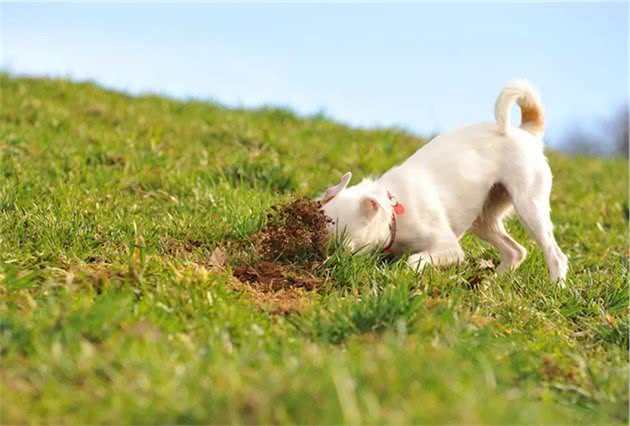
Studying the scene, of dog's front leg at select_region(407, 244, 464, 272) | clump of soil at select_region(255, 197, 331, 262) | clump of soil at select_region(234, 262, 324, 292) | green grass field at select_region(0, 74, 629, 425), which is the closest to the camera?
green grass field at select_region(0, 74, 629, 425)

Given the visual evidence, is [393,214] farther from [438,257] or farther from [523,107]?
[523,107]

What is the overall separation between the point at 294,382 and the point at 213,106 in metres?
8.86

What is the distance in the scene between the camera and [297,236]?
4.57 meters

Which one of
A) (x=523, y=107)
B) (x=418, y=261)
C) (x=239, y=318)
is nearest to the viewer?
(x=239, y=318)

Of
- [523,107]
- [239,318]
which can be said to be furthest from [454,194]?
[239,318]

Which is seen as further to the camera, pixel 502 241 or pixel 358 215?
pixel 502 241

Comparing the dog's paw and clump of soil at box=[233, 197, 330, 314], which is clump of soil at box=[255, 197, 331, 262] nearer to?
clump of soil at box=[233, 197, 330, 314]

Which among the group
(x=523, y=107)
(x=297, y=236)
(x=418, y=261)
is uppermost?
(x=523, y=107)

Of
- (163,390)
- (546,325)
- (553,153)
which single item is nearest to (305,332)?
(163,390)

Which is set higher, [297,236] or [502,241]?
[297,236]

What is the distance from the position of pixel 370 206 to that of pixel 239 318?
61.4 inches

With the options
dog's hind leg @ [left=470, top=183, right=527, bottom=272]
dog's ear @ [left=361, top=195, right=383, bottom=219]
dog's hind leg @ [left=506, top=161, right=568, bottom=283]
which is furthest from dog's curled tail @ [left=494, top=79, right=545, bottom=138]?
dog's ear @ [left=361, top=195, right=383, bottom=219]

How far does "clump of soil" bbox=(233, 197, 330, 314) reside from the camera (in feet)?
14.0

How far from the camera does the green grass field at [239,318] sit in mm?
2438
